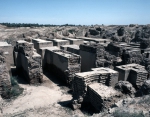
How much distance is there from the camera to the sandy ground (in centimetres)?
764

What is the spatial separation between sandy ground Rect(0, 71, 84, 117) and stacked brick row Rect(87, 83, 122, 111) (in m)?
1.02

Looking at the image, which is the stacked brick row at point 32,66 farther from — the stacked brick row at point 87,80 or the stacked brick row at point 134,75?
the stacked brick row at point 134,75

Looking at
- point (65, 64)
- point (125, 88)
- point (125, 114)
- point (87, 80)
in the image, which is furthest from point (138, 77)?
point (65, 64)

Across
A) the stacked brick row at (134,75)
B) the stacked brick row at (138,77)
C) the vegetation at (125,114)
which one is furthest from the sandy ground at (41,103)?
the stacked brick row at (138,77)

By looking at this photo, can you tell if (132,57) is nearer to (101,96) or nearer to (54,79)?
(101,96)

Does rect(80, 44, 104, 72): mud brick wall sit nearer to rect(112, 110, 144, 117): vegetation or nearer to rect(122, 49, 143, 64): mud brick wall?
rect(122, 49, 143, 64): mud brick wall

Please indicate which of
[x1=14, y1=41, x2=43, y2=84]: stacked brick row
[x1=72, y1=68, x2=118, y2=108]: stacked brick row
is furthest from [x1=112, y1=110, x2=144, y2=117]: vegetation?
[x1=14, y1=41, x2=43, y2=84]: stacked brick row

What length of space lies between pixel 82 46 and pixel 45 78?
416 cm

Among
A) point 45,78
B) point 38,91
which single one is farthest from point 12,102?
point 45,78

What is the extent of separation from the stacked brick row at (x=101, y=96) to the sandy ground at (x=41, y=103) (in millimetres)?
1024

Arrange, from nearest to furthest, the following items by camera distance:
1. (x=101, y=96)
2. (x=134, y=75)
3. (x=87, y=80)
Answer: (x=101, y=96) → (x=87, y=80) → (x=134, y=75)

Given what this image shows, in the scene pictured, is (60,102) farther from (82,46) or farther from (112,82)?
(82,46)

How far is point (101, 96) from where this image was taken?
667 centimetres

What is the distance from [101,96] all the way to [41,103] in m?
3.93
